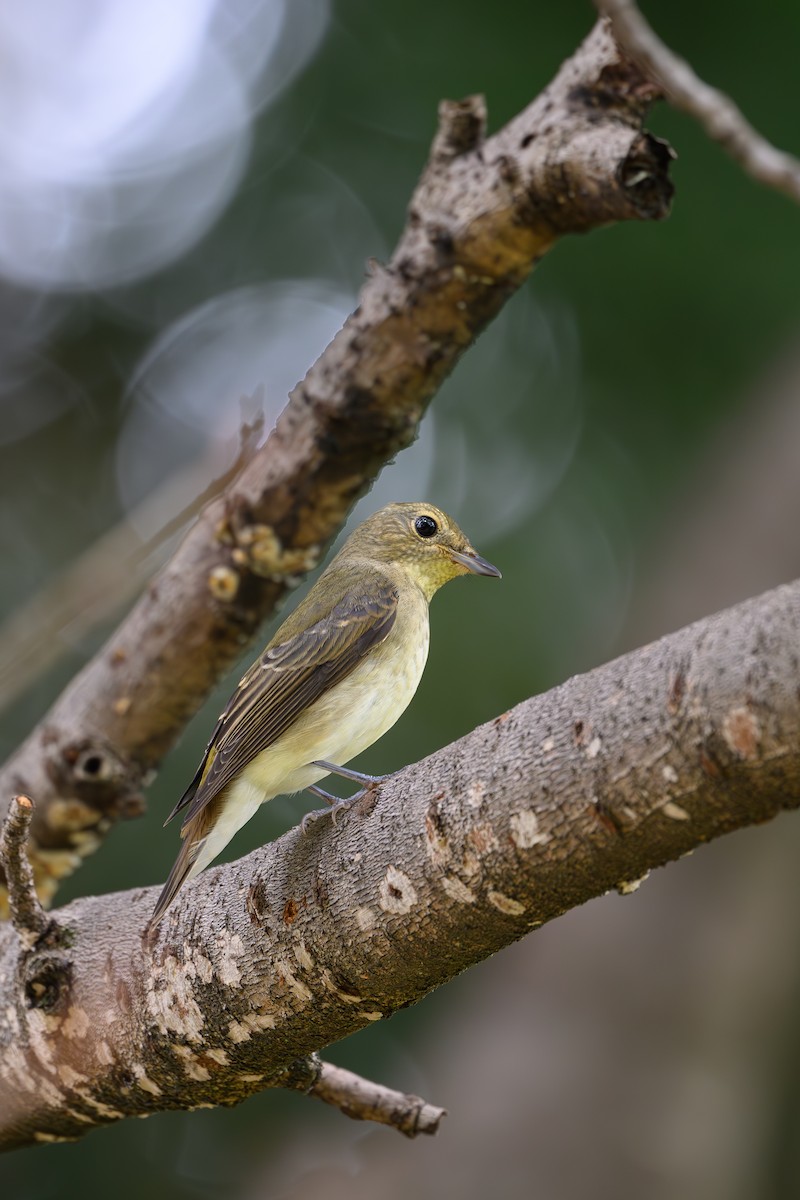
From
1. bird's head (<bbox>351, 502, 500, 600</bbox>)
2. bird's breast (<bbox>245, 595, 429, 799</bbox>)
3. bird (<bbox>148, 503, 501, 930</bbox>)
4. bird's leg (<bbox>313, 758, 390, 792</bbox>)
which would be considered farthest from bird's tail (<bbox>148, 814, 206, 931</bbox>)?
bird's head (<bbox>351, 502, 500, 600</bbox>)

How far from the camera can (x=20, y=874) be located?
2715 mm

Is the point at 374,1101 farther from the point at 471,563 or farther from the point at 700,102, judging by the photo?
the point at 700,102

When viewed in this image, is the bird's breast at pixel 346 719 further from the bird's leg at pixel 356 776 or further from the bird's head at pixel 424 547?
the bird's head at pixel 424 547

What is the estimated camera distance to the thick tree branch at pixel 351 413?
123 inches

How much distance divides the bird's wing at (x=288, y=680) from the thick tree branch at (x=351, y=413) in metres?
0.31

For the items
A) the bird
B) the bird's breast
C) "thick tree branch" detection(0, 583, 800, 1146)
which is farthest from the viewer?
the bird's breast

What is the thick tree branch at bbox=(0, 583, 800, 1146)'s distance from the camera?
5.66 ft

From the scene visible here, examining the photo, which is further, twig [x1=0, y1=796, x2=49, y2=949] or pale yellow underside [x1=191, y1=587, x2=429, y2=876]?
pale yellow underside [x1=191, y1=587, x2=429, y2=876]

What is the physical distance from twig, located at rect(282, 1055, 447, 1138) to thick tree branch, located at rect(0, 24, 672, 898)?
155 cm

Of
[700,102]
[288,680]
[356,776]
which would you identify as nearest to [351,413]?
[288,680]

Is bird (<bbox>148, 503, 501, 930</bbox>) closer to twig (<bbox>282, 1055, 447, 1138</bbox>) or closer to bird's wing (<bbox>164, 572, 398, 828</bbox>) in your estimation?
bird's wing (<bbox>164, 572, 398, 828</bbox>)

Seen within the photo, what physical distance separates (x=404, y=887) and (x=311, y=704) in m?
1.27

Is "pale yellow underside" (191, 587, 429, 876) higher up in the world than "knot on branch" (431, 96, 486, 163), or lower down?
lower down

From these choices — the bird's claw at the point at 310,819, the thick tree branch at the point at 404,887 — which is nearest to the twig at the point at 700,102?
the thick tree branch at the point at 404,887
